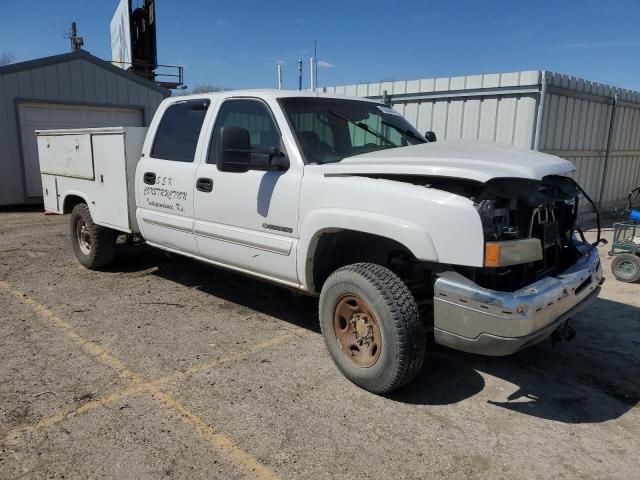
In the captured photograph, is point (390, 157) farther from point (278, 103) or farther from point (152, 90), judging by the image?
point (152, 90)

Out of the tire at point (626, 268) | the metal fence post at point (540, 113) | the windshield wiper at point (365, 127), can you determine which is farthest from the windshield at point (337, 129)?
the metal fence post at point (540, 113)

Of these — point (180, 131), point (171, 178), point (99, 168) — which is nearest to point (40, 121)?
point (99, 168)

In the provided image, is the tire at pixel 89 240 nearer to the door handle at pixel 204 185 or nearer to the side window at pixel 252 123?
the door handle at pixel 204 185

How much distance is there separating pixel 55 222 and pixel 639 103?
1330 centimetres

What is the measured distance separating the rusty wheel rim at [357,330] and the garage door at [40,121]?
12.1m

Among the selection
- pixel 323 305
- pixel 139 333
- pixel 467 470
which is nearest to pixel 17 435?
pixel 139 333

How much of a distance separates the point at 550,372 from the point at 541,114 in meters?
6.16

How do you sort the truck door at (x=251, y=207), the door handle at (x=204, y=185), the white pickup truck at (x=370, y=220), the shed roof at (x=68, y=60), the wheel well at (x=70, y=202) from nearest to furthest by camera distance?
the white pickup truck at (x=370, y=220), the truck door at (x=251, y=207), the door handle at (x=204, y=185), the wheel well at (x=70, y=202), the shed roof at (x=68, y=60)

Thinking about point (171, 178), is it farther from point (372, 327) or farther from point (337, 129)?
point (372, 327)

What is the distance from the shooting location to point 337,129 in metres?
4.37

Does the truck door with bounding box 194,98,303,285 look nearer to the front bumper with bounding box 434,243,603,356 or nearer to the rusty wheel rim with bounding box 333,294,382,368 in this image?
the rusty wheel rim with bounding box 333,294,382,368

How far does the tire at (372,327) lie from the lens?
3.28m

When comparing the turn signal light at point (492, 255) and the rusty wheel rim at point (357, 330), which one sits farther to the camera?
the rusty wheel rim at point (357, 330)

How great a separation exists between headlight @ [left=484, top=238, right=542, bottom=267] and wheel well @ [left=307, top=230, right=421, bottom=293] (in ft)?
2.63
